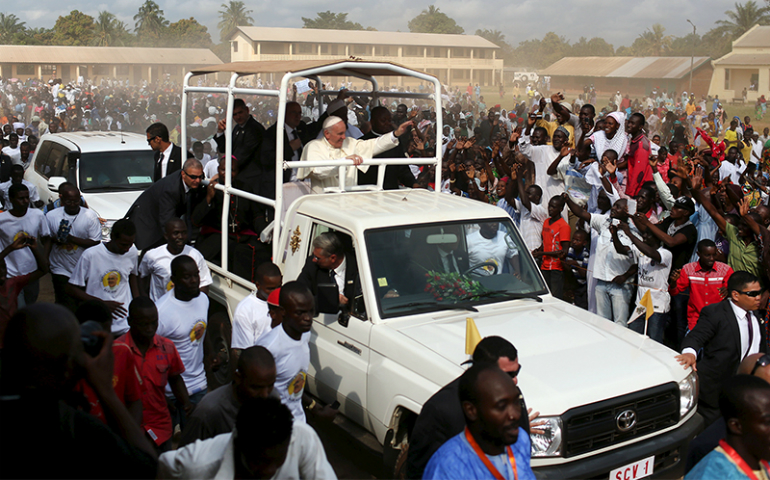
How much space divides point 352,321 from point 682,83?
52614 mm

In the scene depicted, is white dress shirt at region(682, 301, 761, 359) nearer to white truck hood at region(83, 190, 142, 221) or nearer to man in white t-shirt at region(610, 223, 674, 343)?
man in white t-shirt at region(610, 223, 674, 343)

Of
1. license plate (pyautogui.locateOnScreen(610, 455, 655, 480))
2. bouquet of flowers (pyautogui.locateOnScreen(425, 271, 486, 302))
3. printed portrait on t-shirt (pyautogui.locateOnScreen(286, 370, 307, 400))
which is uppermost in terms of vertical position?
bouquet of flowers (pyautogui.locateOnScreen(425, 271, 486, 302))

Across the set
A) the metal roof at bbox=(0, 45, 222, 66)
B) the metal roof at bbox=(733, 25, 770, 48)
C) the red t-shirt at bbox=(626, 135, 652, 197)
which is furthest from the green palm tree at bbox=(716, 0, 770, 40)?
the red t-shirt at bbox=(626, 135, 652, 197)

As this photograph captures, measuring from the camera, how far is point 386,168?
7098 millimetres

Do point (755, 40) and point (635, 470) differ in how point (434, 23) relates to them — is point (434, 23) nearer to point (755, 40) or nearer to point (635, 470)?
point (755, 40)

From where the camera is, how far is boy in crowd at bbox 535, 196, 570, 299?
24.0ft

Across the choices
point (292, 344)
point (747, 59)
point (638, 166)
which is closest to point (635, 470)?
point (292, 344)

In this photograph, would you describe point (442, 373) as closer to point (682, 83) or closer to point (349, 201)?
point (349, 201)

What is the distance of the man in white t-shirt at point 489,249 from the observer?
5.09m

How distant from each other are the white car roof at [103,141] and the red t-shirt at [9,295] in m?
4.25

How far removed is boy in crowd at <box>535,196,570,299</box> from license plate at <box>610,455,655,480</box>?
3351 mm

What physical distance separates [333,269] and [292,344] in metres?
1.02

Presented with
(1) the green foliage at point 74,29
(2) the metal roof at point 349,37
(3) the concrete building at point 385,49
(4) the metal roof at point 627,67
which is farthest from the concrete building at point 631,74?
(1) the green foliage at point 74,29

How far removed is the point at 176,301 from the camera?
186 inches
